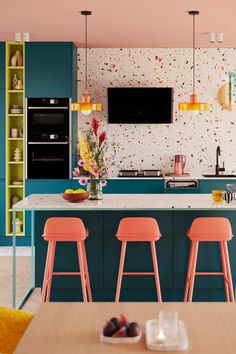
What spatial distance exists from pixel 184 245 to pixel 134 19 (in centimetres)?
255

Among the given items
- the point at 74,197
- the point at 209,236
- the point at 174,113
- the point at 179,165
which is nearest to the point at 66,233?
the point at 74,197

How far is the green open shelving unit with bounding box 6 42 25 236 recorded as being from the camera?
326 inches

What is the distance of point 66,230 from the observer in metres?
4.89

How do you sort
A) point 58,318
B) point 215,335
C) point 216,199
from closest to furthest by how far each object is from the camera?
point 215,335 < point 58,318 < point 216,199

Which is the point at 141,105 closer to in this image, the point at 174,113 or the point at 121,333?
the point at 174,113

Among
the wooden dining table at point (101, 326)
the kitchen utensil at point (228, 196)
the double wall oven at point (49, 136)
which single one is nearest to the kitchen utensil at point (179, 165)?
the double wall oven at point (49, 136)

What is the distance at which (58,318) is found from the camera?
241 cm

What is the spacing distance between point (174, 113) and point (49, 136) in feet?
5.78

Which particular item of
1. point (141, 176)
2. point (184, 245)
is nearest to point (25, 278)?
point (184, 245)

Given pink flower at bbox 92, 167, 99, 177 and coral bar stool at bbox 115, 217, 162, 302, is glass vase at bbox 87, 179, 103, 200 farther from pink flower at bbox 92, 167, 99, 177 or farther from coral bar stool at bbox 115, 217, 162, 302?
coral bar stool at bbox 115, 217, 162, 302

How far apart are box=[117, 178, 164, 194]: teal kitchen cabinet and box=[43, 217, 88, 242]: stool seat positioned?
10.6 feet

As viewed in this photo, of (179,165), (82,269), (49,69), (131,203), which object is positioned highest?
(49,69)

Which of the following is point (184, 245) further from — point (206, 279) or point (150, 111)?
point (150, 111)

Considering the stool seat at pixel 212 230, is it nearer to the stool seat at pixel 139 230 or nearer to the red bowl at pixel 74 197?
the stool seat at pixel 139 230
